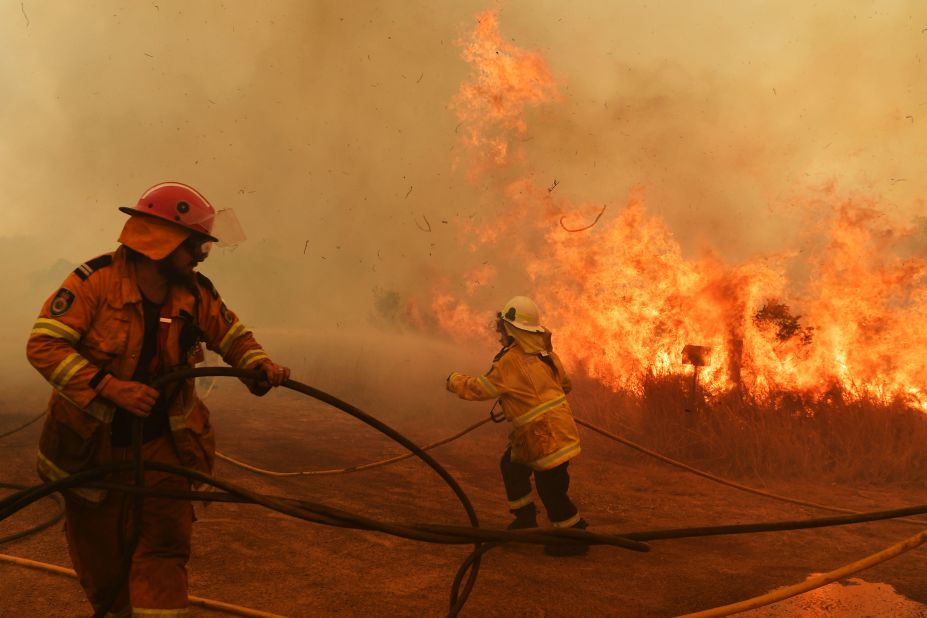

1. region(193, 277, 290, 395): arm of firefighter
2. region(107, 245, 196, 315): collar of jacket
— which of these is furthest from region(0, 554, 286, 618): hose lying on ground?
region(107, 245, 196, 315): collar of jacket

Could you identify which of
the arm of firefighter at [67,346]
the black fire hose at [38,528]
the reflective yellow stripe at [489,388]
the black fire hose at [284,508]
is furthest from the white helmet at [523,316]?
the black fire hose at [38,528]

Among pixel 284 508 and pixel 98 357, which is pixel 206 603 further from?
pixel 284 508

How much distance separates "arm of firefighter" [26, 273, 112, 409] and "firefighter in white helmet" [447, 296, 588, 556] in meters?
2.75

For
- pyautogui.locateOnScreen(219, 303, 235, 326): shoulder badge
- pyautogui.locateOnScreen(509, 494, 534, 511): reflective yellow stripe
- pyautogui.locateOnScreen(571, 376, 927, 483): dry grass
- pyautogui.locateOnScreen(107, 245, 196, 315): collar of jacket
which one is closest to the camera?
pyautogui.locateOnScreen(107, 245, 196, 315): collar of jacket

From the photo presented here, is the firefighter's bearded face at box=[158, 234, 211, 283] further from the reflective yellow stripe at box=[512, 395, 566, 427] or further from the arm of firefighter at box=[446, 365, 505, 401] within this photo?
the reflective yellow stripe at box=[512, 395, 566, 427]

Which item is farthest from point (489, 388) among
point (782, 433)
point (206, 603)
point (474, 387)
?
point (782, 433)

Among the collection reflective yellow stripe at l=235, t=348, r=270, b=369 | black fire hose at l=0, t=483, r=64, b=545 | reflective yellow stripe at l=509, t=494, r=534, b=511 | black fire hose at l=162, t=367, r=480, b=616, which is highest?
reflective yellow stripe at l=235, t=348, r=270, b=369

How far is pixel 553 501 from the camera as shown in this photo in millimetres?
4723

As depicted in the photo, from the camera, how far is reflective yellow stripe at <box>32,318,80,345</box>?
2520 mm

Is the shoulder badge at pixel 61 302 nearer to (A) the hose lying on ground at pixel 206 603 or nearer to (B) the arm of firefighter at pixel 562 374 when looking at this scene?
(A) the hose lying on ground at pixel 206 603

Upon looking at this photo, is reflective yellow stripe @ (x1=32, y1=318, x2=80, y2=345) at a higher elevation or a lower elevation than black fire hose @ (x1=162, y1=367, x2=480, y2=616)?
higher

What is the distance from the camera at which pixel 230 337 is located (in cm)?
309

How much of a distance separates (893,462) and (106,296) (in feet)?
26.6

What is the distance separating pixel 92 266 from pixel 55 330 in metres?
0.33
